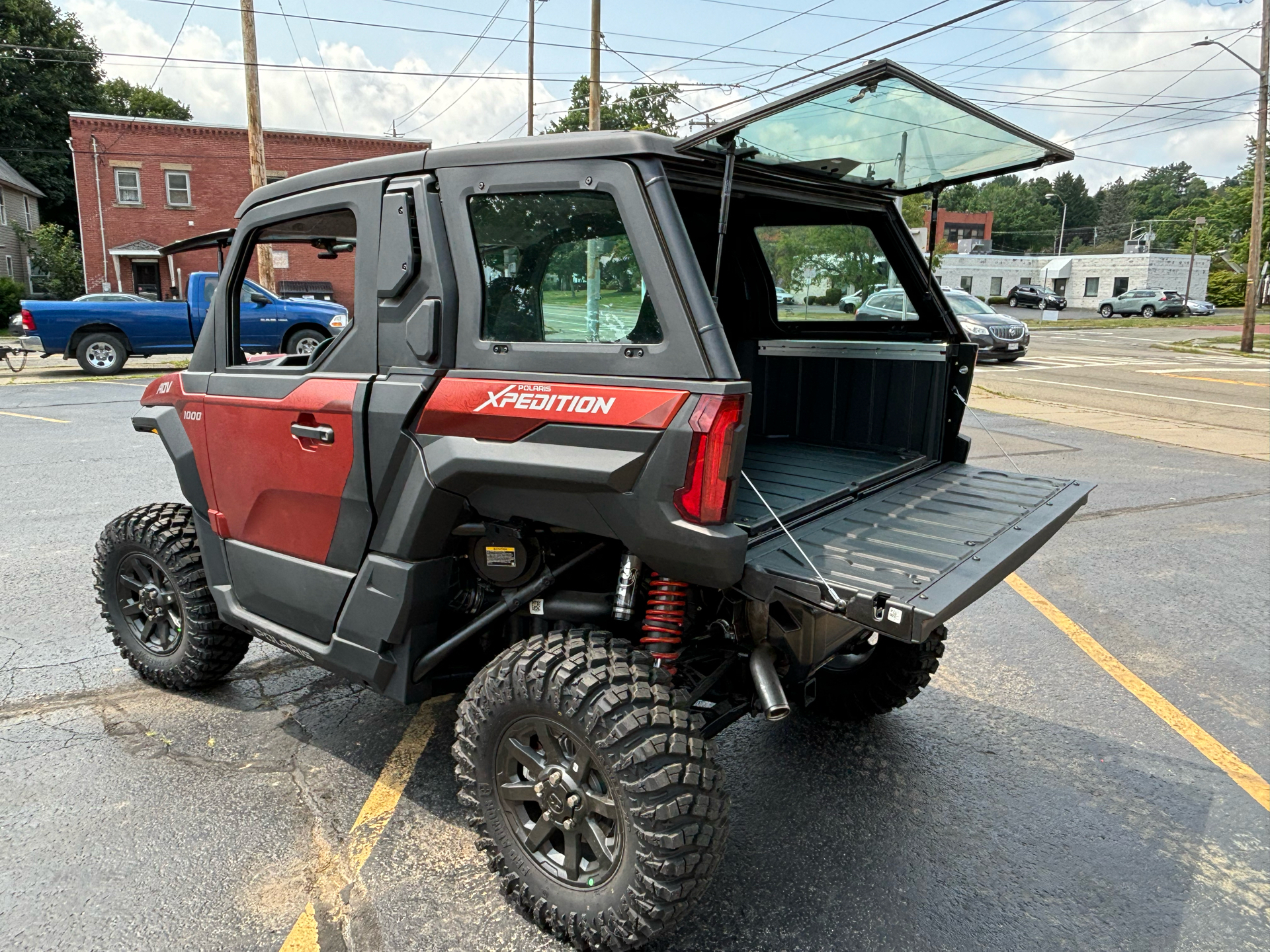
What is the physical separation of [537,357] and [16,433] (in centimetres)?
1048

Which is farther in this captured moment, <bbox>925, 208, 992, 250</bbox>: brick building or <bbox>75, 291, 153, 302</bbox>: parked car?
<bbox>925, 208, 992, 250</bbox>: brick building

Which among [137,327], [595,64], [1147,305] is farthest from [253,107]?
[1147,305]

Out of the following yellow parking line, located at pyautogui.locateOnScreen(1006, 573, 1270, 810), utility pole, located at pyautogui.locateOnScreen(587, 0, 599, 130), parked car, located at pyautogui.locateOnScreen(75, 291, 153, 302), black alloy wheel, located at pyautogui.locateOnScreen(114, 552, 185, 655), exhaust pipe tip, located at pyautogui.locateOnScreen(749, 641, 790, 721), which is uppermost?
utility pole, located at pyautogui.locateOnScreen(587, 0, 599, 130)

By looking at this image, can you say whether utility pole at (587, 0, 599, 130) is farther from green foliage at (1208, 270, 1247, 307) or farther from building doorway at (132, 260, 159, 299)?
green foliage at (1208, 270, 1247, 307)

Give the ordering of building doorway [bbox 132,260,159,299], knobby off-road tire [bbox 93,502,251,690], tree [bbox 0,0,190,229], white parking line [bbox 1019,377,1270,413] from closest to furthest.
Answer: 1. knobby off-road tire [bbox 93,502,251,690]
2. white parking line [bbox 1019,377,1270,413]
3. building doorway [bbox 132,260,159,299]
4. tree [bbox 0,0,190,229]

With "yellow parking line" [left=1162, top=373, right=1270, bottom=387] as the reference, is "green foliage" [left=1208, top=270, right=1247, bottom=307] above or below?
above

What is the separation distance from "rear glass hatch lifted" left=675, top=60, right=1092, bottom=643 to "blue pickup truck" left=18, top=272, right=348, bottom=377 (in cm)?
1197

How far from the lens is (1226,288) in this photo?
212 ft

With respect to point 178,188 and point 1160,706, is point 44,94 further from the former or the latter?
point 1160,706

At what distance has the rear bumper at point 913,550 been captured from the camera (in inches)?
88.0

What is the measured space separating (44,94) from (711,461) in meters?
60.2

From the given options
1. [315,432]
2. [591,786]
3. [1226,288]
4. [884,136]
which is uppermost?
[1226,288]

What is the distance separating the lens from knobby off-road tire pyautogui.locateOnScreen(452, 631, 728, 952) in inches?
90.6

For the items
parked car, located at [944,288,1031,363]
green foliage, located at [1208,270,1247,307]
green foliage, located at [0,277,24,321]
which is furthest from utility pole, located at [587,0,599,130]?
green foliage, located at [1208,270,1247,307]
